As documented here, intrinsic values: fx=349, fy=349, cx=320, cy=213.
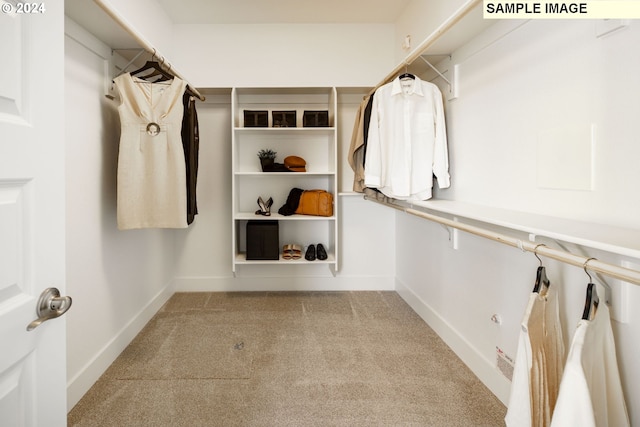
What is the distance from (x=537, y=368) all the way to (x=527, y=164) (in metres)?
0.88

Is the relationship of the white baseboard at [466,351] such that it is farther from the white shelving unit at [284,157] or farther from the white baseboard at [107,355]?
the white baseboard at [107,355]

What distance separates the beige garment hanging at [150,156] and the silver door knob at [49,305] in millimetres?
1366

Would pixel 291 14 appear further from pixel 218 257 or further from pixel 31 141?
pixel 31 141

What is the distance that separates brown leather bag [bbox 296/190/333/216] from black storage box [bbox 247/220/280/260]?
0.33 meters

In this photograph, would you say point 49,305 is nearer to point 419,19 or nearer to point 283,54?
point 419,19

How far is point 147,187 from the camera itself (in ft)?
7.12

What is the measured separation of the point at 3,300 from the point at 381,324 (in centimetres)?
244

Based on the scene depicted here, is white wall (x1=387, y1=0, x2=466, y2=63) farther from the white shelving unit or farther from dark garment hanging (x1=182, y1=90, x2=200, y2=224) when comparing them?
dark garment hanging (x1=182, y1=90, x2=200, y2=224)

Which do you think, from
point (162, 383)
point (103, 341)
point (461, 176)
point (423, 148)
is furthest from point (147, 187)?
point (461, 176)

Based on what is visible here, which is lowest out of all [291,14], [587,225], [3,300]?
[3,300]

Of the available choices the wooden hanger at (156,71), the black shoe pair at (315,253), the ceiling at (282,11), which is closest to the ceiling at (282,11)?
the ceiling at (282,11)

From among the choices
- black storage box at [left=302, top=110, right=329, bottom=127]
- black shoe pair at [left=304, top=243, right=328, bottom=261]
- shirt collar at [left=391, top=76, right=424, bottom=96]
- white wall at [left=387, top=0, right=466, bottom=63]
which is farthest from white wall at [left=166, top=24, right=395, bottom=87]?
black shoe pair at [left=304, top=243, right=328, bottom=261]

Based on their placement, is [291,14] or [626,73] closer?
[626,73]

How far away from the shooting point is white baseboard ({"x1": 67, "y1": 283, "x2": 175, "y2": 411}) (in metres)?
1.80
